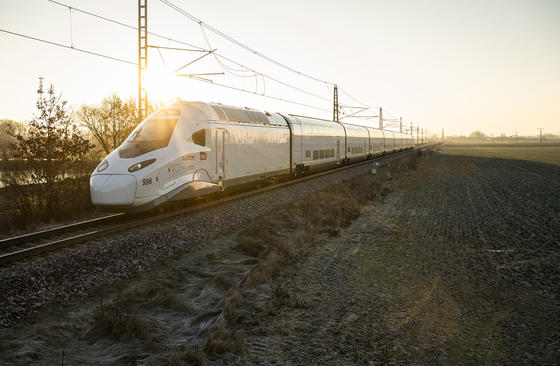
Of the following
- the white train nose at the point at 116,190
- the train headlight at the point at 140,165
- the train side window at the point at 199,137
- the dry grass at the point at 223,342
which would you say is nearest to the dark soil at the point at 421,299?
the dry grass at the point at 223,342

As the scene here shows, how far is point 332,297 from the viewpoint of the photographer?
6.19 metres

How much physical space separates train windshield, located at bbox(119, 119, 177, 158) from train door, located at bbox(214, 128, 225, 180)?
1.82 metres

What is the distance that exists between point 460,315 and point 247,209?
Answer: 343 inches

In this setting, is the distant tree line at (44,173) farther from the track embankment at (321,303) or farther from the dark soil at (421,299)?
the dark soil at (421,299)

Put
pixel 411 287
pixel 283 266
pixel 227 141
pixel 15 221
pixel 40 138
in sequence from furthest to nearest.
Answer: pixel 227 141
pixel 40 138
pixel 15 221
pixel 283 266
pixel 411 287

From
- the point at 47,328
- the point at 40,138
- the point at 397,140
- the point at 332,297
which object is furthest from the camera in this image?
the point at 397,140

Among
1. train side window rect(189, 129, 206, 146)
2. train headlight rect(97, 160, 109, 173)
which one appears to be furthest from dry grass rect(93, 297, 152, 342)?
train side window rect(189, 129, 206, 146)

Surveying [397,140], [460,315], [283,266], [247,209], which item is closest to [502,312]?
[460,315]

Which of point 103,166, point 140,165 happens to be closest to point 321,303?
point 140,165

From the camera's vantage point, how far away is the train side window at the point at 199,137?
1264 centimetres

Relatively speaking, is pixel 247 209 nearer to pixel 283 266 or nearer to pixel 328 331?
pixel 283 266

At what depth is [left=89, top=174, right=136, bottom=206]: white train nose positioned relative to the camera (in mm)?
10258

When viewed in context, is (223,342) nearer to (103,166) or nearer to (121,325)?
(121,325)

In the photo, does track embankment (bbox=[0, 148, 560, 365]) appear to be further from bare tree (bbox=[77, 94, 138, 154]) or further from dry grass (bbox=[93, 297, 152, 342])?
bare tree (bbox=[77, 94, 138, 154])
